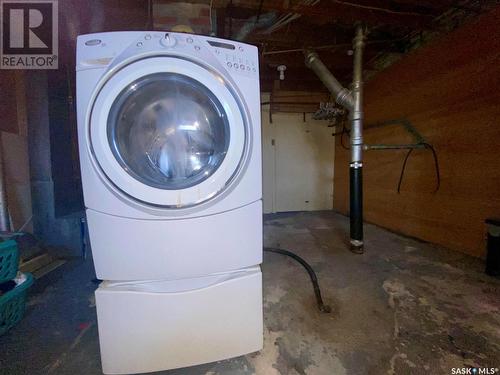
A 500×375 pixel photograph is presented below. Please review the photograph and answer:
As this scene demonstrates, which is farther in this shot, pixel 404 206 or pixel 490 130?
pixel 404 206

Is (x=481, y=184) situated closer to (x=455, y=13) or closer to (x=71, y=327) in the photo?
(x=455, y=13)

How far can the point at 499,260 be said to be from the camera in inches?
49.3

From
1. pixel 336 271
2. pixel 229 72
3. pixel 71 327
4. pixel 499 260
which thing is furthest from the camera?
pixel 336 271

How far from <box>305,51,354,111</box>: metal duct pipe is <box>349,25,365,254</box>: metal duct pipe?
0.05m

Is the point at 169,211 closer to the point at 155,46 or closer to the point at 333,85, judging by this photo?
the point at 155,46

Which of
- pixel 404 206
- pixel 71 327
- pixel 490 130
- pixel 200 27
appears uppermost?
pixel 200 27

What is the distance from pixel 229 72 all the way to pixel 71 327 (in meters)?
1.23

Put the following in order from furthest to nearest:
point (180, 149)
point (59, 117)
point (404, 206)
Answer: point (404, 206) < point (59, 117) < point (180, 149)

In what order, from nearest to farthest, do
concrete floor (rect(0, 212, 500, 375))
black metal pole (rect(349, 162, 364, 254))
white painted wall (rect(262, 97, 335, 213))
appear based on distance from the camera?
1. concrete floor (rect(0, 212, 500, 375))
2. black metal pole (rect(349, 162, 364, 254))
3. white painted wall (rect(262, 97, 335, 213))

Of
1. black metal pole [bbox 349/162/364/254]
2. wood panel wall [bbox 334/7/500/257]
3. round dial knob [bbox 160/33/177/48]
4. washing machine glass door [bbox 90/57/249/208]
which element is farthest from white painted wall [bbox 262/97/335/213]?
round dial knob [bbox 160/33/177/48]

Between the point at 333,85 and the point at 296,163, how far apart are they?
4.53 ft

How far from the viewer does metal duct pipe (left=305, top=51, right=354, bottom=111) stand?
5.49 feet

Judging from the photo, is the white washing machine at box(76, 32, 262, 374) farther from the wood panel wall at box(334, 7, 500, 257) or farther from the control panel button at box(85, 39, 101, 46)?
the wood panel wall at box(334, 7, 500, 257)

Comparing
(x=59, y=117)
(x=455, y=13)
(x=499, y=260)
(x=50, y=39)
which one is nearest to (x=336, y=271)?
(x=499, y=260)
